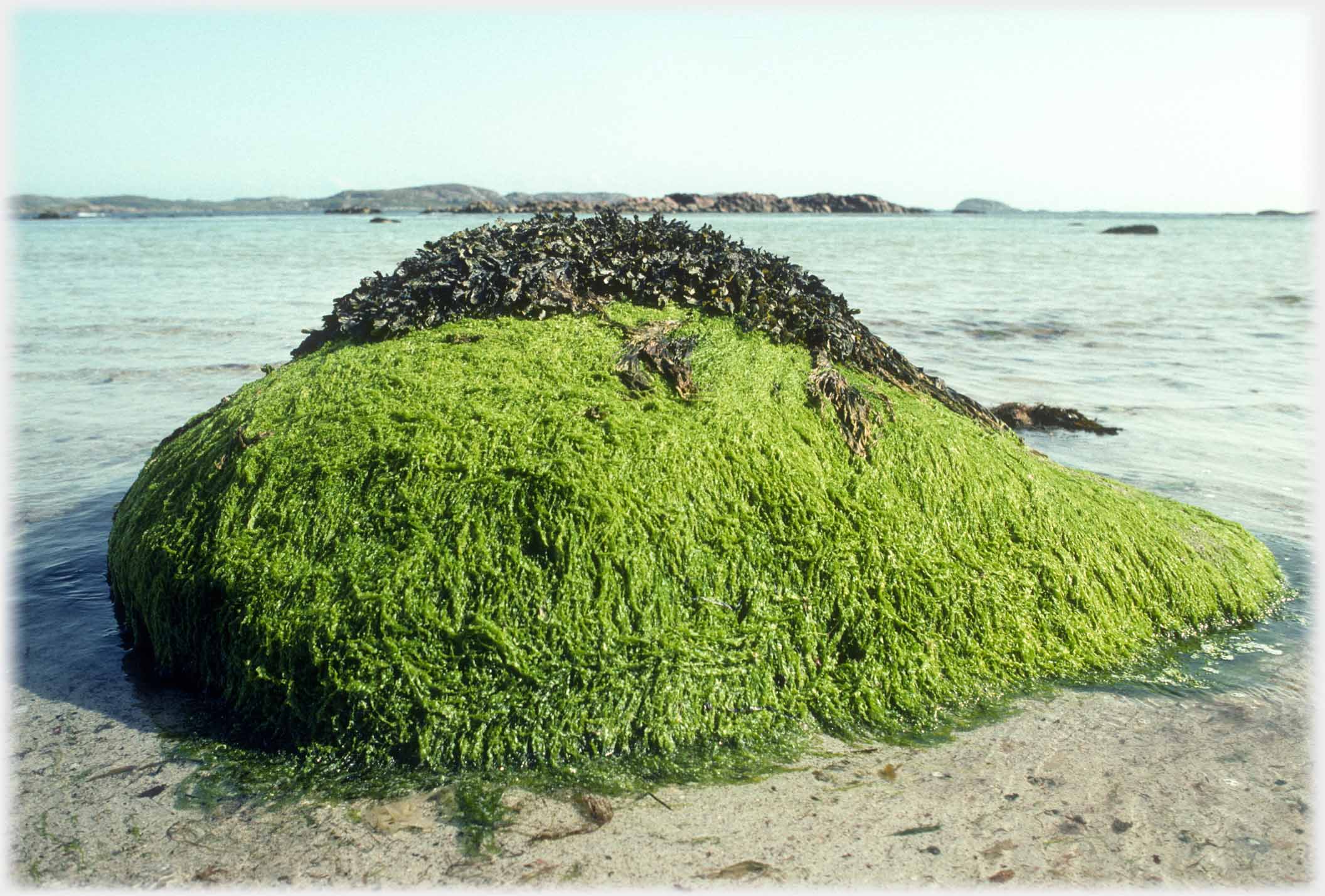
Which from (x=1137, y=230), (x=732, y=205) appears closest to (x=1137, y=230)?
(x=1137, y=230)

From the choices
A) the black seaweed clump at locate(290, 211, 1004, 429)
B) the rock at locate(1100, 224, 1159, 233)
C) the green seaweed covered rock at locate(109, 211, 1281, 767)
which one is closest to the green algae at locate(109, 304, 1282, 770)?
the green seaweed covered rock at locate(109, 211, 1281, 767)

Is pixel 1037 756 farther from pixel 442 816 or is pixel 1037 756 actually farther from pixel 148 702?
pixel 148 702

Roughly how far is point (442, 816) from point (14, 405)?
27.2 feet

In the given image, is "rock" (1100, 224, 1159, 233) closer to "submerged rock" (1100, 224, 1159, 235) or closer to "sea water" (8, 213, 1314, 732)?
"submerged rock" (1100, 224, 1159, 235)

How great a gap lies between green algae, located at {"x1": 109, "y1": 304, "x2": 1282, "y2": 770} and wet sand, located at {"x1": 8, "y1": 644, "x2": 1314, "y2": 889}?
0.29 metres

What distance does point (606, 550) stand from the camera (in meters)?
3.65

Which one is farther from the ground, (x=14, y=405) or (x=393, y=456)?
(x=393, y=456)

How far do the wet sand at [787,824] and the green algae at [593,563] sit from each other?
A: 29 cm

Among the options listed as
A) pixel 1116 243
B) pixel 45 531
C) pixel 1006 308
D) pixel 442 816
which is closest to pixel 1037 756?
pixel 442 816

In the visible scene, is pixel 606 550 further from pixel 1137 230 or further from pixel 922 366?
pixel 1137 230

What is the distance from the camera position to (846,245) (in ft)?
127

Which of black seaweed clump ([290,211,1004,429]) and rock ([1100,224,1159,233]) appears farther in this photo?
rock ([1100,224,1159,233])

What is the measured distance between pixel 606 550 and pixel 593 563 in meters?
0.07

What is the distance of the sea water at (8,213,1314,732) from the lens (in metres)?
4.89
